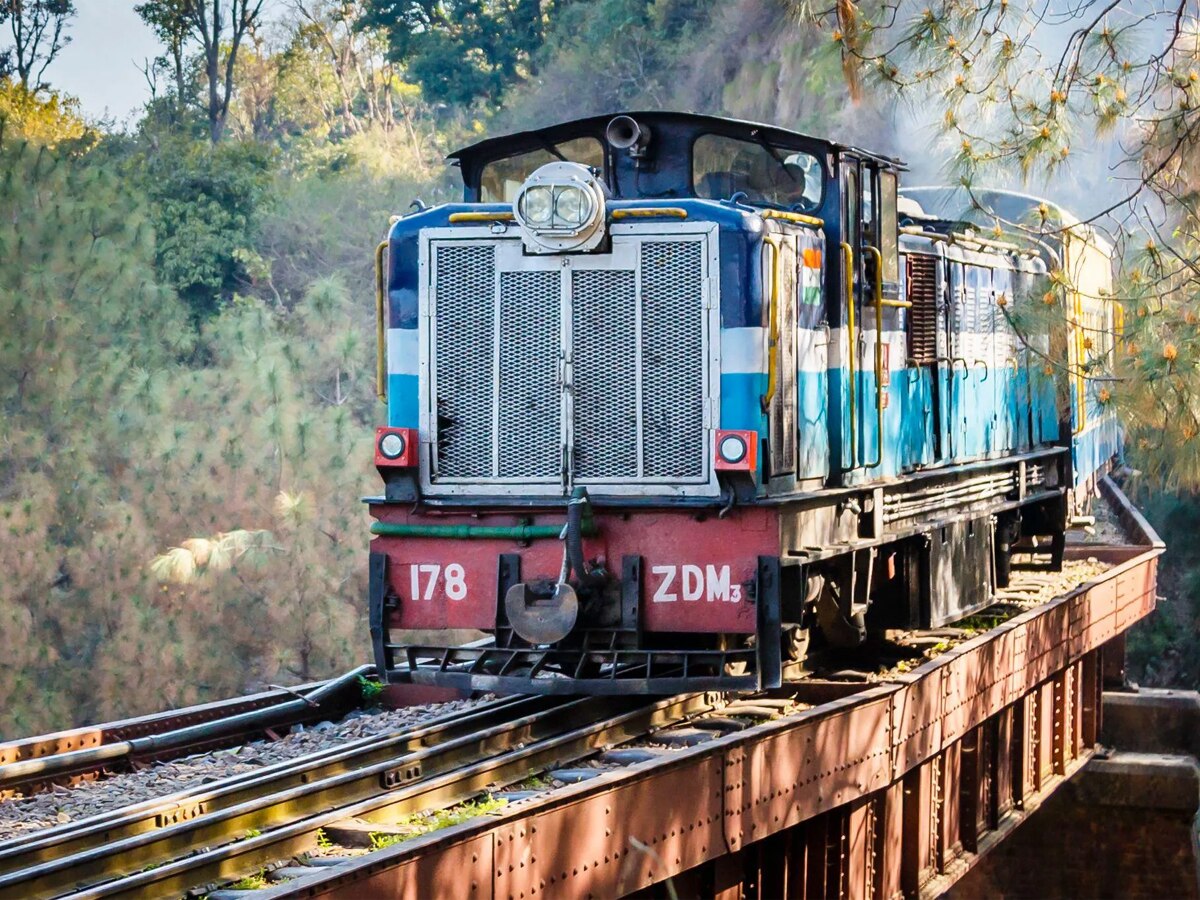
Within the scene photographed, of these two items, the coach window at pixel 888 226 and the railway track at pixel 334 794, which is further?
the coach window at pixel 888 226

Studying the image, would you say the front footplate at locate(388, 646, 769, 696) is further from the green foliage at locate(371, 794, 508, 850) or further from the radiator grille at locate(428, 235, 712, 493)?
the green foliage at locate(371, 794, 508, 850)

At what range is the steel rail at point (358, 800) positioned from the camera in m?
5.82

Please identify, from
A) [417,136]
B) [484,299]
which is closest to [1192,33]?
[484,299]

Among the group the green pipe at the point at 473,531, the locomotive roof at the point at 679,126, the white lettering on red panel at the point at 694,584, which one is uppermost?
the locomotive roof at the point at 679,126

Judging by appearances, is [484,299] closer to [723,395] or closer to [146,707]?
[723,395]

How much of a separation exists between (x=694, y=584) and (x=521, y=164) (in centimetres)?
284

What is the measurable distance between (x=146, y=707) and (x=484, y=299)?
1581cm

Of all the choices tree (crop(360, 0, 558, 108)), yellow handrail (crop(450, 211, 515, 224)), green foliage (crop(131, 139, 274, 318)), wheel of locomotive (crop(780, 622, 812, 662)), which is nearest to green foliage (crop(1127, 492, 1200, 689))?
green foliage (crop(131, 139, 274, 318))

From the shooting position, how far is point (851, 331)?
9344mm

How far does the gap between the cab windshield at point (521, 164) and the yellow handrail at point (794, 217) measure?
3.68 feet

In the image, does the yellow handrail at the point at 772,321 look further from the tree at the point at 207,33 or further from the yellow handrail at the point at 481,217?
the tree at the point at 207,33

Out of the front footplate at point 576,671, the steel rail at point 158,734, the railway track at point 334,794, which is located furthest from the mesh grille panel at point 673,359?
the steel rail at point 158,734

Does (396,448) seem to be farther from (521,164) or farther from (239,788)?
(239,788)

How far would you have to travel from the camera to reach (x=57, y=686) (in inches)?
896
